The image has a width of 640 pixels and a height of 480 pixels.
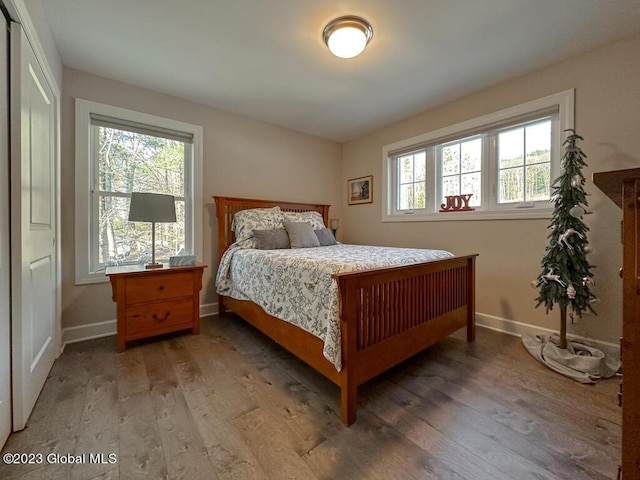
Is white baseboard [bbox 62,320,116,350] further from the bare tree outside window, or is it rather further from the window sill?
the window sill

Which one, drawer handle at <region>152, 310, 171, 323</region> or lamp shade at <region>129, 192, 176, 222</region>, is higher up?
lamp shade at <region>129, 192, 176, 222</region>

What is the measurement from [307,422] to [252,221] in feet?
6.89

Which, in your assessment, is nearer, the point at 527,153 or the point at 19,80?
the point at 19,80

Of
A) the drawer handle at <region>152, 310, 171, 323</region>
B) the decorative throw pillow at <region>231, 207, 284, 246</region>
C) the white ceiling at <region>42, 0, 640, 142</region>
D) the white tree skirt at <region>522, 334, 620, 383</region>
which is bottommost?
the white tree skirt at <region>522, 334, 620, 383</region>

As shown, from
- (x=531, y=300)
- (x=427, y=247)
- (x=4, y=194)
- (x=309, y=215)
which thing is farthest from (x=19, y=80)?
(x=531, y=300)

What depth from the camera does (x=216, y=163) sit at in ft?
10.5

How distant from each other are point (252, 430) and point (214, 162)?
2.74 meters

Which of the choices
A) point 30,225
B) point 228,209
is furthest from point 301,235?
point 30,225

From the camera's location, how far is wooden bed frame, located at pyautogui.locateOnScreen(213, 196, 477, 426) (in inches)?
56.6

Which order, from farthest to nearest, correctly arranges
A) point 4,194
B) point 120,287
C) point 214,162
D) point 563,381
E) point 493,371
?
point 214,162 < point 120,287 < point 493,371 < point 563,381 < point 4,194

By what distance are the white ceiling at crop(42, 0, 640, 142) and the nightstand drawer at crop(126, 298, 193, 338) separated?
2086 mm

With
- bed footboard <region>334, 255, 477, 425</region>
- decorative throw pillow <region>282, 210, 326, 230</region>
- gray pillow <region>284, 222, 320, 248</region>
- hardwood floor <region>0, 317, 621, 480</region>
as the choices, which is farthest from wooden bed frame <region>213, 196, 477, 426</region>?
decorative throw pillow <region>282, 210, 326, 230</region>

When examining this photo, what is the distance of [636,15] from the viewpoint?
5.98ft

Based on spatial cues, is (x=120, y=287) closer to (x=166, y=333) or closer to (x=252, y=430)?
(x=166, y=333)
